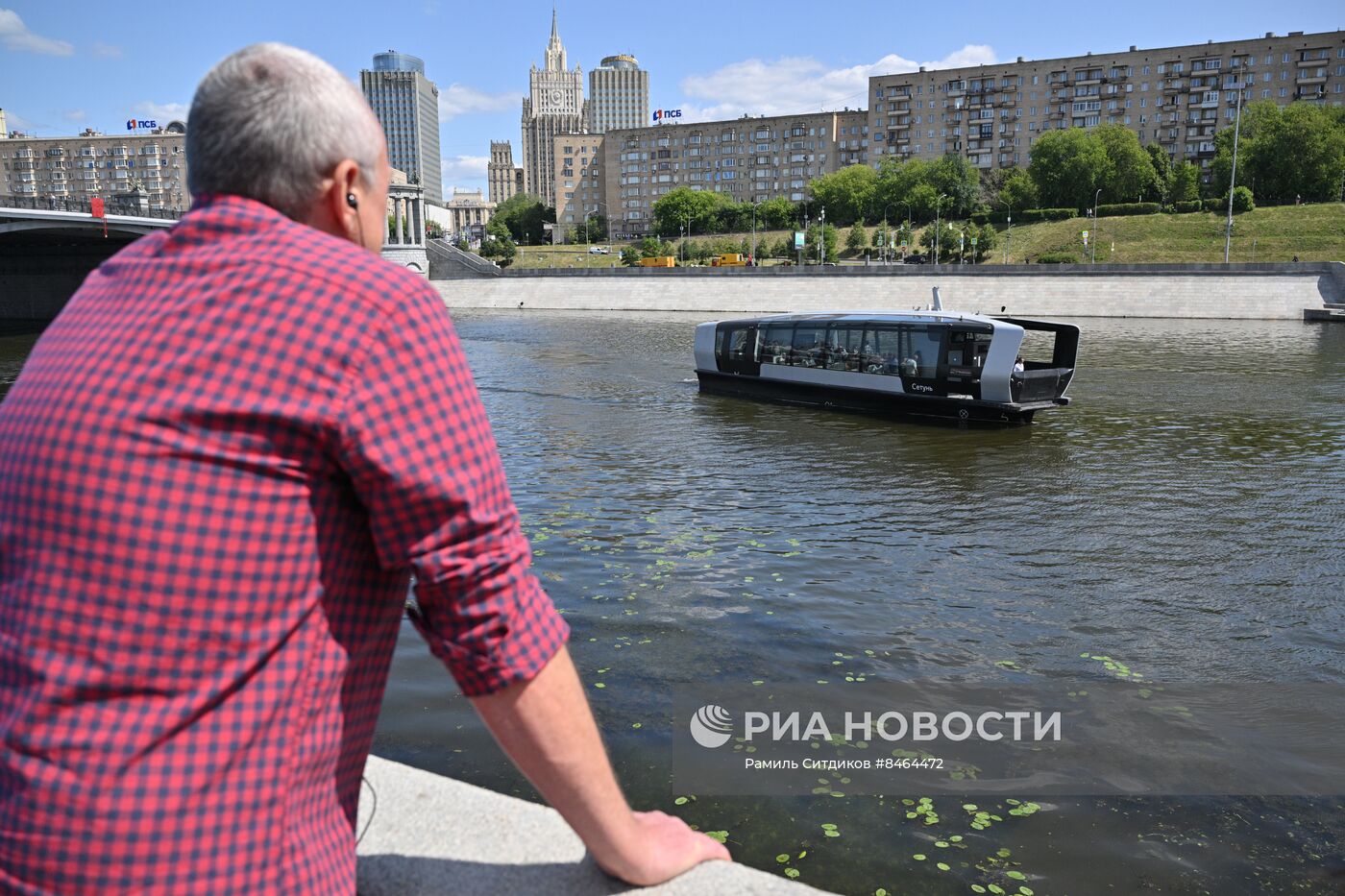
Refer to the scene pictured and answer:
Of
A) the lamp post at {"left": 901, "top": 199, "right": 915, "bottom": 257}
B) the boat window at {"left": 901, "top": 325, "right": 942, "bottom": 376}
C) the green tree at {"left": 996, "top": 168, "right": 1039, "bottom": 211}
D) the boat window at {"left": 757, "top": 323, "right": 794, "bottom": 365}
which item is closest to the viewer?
the boat window at {"left": 901, "top": 325, "right": 942, "bottom": 376}

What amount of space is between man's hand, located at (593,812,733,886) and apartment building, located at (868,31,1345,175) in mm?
144564

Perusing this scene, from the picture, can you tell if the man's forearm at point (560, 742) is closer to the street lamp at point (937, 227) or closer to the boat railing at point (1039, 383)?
the boat railing at point (1039, 383)

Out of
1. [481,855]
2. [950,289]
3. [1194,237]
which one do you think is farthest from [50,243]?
[1194,237]

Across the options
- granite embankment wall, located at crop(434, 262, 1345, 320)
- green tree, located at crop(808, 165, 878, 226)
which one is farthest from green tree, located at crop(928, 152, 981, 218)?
granite embankment wall, located at crop(434, 262, 1345, 320)

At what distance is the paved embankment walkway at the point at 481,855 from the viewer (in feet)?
6.79

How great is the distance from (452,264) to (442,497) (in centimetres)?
9718

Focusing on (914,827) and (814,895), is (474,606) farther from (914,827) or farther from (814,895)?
(914,827)

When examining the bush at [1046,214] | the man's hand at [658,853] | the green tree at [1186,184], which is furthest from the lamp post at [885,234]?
the man's hand at [658,853]

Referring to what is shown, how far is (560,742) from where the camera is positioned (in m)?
1.70

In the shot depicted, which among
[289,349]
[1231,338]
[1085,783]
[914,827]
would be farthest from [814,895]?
[1231,338]

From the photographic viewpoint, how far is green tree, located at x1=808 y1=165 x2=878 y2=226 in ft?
433

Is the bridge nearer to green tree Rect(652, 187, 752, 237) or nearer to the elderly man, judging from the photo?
the elderly man

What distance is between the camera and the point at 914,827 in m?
6.28

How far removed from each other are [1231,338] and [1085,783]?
46.7 meters
